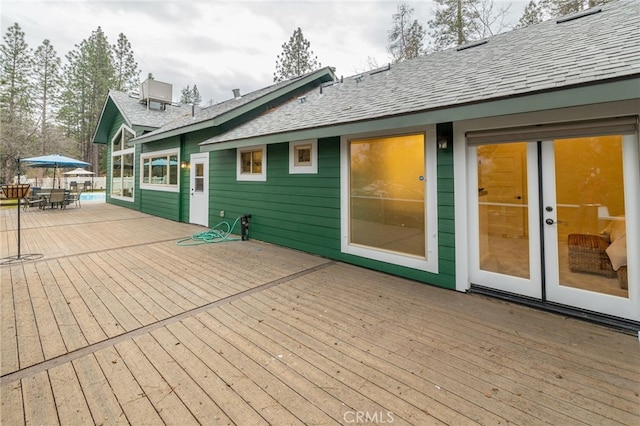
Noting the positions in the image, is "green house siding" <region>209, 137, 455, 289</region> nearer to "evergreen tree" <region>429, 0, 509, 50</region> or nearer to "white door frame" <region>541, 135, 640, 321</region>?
"white door frame" <region>541, 135, 640, 321</region>

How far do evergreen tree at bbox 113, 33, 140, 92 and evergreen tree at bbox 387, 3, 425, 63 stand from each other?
2647cm

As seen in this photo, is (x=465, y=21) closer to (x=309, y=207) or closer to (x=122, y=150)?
(x=309, y=207)

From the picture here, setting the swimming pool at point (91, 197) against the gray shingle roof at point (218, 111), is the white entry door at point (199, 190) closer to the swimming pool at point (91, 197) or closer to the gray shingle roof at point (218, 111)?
the gray shingle roof at point (218, 111)

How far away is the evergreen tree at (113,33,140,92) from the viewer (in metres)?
26.8

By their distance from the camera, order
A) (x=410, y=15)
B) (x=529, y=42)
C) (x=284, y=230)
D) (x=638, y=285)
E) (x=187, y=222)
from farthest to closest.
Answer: (x=410, y=15)
(x=187, y=222)
(x=284, y=230)
(x=529, y=42)
(x=638, y=285)

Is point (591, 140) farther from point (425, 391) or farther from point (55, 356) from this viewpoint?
point (55, 356)

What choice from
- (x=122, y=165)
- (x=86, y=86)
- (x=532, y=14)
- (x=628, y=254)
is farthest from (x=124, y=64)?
(x=628, y=254)

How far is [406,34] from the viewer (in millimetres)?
14148

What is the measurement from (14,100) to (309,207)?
88.0ft

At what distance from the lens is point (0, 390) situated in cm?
176

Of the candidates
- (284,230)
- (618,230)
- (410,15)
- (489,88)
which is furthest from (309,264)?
(410,15)

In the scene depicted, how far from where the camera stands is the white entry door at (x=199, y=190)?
25.6 ft

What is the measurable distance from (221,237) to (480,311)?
5483 millimetres

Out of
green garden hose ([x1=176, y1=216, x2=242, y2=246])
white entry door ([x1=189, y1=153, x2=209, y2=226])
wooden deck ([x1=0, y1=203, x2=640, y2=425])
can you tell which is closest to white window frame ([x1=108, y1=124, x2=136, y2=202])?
white entry door ([x1=189, y1=153, x2=209, y2=226])
